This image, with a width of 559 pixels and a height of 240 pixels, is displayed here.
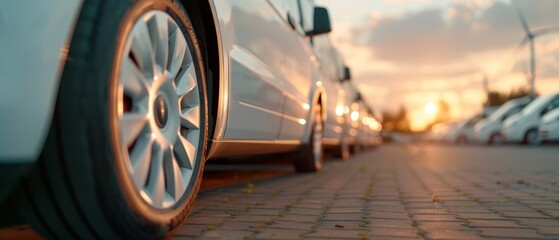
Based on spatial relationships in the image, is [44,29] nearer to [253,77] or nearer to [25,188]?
[25,188]

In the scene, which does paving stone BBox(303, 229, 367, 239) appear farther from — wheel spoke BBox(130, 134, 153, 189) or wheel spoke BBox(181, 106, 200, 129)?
wheel spoke BBox(130, 134, 153, 189)

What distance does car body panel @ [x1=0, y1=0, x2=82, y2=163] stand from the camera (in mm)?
1736

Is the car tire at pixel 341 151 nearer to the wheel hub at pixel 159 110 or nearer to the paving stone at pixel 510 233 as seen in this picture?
the paving stone at pixel 510 233

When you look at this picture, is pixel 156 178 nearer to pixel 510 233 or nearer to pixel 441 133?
pixel 510 233

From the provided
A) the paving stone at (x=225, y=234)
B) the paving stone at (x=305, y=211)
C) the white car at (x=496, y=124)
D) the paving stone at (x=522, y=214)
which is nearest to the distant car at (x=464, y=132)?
the white car at (x=496, y=124)

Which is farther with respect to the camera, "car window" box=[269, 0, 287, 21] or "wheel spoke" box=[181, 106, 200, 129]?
"car window" box=[269, 0, 287, 21]

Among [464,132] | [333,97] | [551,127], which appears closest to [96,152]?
[333,97]

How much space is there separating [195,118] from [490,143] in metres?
29.6

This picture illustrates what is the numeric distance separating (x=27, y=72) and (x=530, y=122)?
24558 mm

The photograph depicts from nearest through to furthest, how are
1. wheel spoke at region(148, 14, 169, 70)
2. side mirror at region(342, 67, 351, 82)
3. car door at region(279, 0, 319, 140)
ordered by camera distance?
wheel spoke at region(148, 14, 169, 70)
car door at region(279, 0, 319, 140)
side mirror at region(342, 67, 351, 82)

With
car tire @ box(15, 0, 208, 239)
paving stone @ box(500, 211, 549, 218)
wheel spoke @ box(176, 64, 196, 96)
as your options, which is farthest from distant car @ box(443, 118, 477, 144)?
car tire @ box(15, 0, 208, 239)

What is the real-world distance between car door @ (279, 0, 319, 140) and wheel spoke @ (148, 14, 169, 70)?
7.82 ft

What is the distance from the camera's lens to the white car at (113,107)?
5.85 ft

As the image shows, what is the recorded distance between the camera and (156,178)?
240cm
